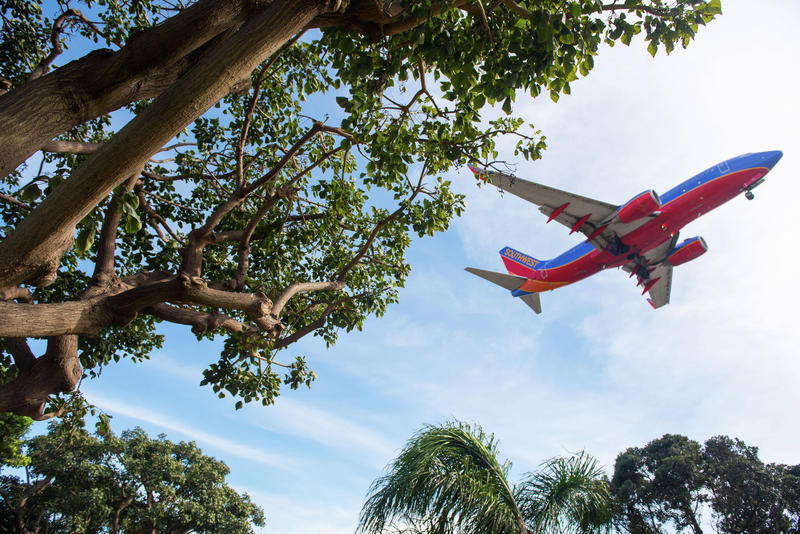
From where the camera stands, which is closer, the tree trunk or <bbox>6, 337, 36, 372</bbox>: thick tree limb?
the tree trunk

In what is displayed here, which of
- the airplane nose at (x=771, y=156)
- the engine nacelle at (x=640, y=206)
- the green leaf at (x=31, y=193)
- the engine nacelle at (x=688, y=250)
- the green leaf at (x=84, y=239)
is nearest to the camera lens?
the green leaf at (x=84, y=239)

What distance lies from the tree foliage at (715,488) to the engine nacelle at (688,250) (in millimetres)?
12611

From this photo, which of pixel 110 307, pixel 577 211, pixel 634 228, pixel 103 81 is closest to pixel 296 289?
pixel 110 307

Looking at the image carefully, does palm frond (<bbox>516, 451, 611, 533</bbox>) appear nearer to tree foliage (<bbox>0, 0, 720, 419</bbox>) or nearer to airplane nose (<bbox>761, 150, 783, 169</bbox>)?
tree foliage (<bbox>0, 0, 720, 419</bbox>)

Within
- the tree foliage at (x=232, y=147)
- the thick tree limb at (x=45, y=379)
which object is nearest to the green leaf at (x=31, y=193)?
the tree foliage at (x=232, y=147)

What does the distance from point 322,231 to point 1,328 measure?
20.6ft

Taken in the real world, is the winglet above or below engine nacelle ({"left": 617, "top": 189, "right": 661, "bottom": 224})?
above

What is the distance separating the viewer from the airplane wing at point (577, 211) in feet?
67.8

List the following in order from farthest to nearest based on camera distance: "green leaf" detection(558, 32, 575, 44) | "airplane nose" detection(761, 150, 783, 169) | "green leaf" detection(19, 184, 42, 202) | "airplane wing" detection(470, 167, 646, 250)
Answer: "airplane wing" detection(470, 167, 646, 250) → "airplane nose" detection(761, 150, 783, 169) → "green leaf" detection(558, 32, 575, 44) → "green leaf" detection(19, 184, 42, 202)

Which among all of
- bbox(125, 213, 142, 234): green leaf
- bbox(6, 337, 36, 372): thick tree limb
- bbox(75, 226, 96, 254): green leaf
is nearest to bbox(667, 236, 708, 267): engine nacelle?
bbox(125, 213, 142, 234): green leaf

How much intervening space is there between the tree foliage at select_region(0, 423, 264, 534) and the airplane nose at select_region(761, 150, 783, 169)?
3374 cm

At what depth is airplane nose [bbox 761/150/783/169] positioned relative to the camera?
18.0 meters

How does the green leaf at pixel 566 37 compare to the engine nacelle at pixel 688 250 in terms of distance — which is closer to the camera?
the green leaf at pixel 566 37

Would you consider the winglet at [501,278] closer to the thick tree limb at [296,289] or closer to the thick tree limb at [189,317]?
the thick tree limb at [296,289]
